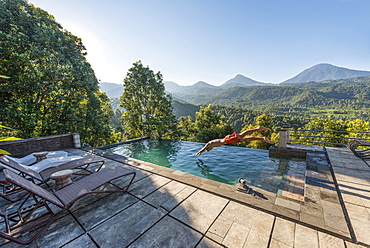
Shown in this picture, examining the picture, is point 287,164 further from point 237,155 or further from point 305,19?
point 305,19

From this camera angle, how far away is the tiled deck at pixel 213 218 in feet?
5.96

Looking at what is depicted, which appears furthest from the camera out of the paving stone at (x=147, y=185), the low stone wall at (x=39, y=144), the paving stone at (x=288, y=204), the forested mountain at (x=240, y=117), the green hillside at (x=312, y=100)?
the green hillside at (x=312, y=100)

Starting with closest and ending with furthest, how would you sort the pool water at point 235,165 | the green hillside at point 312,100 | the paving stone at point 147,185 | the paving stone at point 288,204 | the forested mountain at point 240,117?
1. the paving stone at point 288,204
2. the paving stone at point 147,185
3. the pool water at point 235,165
4. the forested mountain at point 240,117
5. the green hillside at point 312,100

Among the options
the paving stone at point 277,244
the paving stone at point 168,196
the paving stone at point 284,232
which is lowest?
the paving stone at point 168,196

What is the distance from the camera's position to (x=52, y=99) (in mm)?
8570

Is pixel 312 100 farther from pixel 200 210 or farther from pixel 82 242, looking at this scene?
pixel 82 242

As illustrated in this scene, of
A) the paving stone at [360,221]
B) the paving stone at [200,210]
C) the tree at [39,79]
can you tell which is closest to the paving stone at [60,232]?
the paving stone at [200,210]

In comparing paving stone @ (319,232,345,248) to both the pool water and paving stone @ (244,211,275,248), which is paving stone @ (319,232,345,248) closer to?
paving stone @ (244,211,275,248)

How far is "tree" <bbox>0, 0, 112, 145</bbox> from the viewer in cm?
689

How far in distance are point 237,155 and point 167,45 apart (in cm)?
1466

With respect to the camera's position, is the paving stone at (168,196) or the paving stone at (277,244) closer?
the paving stone at (277,244)

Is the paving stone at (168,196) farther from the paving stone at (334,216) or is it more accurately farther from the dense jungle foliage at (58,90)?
the dense jungle foliage at (58,90)

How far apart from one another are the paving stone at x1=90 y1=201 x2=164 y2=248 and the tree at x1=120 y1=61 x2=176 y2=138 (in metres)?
11.9

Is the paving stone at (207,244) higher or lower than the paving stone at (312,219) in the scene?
lower
